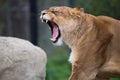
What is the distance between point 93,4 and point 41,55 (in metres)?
2.32

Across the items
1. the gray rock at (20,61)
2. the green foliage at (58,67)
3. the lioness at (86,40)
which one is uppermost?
the lioness at (86,40)

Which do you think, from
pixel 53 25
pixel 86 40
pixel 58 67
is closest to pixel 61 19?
pixel 53 25

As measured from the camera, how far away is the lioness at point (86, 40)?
7.57 metres

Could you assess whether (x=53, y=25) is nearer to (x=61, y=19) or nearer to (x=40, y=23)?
(x=61, y=19)

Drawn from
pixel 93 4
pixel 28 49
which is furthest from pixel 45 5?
pixel 28 49

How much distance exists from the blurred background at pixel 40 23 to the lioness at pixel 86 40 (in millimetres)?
3194

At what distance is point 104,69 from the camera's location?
301 inches

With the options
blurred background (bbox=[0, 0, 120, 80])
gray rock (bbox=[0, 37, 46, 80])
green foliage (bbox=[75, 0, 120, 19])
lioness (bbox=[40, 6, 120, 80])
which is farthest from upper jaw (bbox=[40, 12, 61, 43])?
green foliage (bbox=[75, 0, 120, 19])

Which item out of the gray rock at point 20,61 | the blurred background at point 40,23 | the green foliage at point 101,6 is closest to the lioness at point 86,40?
the gray rock at point 20,61

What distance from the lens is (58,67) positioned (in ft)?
38.2

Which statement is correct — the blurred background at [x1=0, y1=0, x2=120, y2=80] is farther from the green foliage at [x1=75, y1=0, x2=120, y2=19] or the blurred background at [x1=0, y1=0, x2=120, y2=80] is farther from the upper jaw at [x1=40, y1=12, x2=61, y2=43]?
the upper jaw at [x1=40, y1=12, x2=61, y2=43]

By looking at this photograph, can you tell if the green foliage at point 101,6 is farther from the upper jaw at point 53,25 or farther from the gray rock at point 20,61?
the upper jaw at point 53,25

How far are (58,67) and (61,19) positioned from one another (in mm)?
4054

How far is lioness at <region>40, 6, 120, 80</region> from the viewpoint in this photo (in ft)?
24.9
